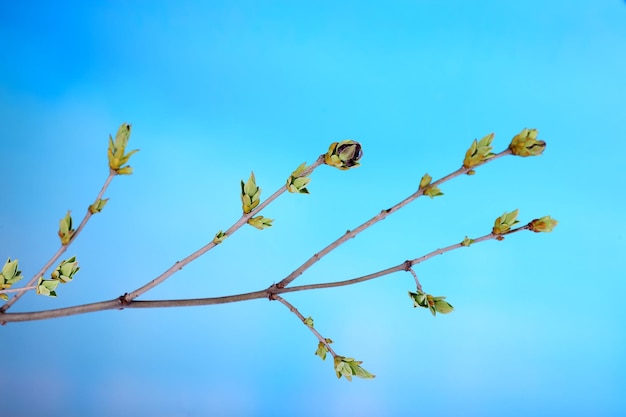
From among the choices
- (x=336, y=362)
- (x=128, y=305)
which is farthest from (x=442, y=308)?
(x=128, y=305)

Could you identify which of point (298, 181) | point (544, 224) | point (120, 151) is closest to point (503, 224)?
point (544, 224)

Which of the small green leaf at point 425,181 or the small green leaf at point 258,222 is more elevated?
the small green leaf at point 425,181

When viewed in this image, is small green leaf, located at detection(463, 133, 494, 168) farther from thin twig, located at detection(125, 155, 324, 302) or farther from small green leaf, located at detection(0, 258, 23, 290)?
small green leaf, located at detection(0, 258, 23, 290)

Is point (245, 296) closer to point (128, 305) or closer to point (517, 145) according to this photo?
point (128, 305)

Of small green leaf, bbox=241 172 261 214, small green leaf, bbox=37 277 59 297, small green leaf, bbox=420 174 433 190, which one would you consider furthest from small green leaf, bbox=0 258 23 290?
small green leaf, bbox=420 174 433 190

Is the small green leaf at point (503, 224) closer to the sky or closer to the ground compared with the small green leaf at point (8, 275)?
closer to the sky

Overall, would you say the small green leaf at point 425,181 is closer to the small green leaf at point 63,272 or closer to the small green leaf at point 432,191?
the small green leaf at point 432,191

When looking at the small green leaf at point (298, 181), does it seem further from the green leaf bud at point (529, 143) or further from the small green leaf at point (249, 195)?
the green leaf bud at point (529, 143)

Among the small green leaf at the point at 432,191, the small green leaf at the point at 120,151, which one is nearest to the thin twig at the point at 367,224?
the small green leaf at the point at 432,191

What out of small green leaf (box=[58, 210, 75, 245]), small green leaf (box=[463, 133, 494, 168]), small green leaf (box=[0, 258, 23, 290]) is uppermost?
small green leaf (box=[463, 133, 494, 168])

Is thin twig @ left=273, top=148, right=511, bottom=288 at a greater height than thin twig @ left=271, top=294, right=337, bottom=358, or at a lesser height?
greater

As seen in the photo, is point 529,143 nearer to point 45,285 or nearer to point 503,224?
point 503,224

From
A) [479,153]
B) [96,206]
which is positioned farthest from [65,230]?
[479,153]

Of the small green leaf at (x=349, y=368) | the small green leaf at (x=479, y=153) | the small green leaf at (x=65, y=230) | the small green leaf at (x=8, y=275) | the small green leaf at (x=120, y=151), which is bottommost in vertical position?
the small green leaf at (x=349, y=368)
